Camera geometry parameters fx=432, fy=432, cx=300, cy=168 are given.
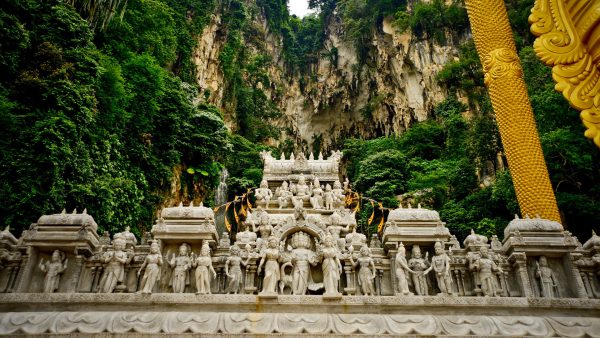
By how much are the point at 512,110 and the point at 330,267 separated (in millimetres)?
8452

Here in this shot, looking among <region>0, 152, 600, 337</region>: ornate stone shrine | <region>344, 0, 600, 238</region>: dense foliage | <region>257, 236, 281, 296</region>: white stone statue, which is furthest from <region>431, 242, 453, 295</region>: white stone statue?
<region>344, 0, 600, 238</region>: dense foliage

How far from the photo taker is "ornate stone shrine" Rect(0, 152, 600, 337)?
6523mm

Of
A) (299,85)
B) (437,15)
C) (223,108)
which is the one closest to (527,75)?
(437,15)

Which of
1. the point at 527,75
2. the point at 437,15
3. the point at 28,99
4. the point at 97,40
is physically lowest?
the point at 28,99

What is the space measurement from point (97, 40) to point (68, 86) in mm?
6612

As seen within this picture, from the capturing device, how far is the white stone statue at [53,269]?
7.10m

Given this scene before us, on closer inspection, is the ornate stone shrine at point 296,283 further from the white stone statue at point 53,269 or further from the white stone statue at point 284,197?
the white stone statue at point 284,197

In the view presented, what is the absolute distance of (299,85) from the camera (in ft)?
159

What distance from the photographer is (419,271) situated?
7523 millimetres

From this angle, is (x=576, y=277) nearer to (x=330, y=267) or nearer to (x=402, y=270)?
(x=402, y=270)

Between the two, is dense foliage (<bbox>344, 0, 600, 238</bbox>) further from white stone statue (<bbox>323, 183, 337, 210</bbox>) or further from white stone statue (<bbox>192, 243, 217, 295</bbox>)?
white stone statue (<bbox>192, 243, 217, 295</bbox>)

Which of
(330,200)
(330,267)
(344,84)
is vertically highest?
(344,84)

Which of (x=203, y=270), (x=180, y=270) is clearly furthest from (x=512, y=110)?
(x=180, y=270)

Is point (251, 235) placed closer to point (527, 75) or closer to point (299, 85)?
point (527, 75)
